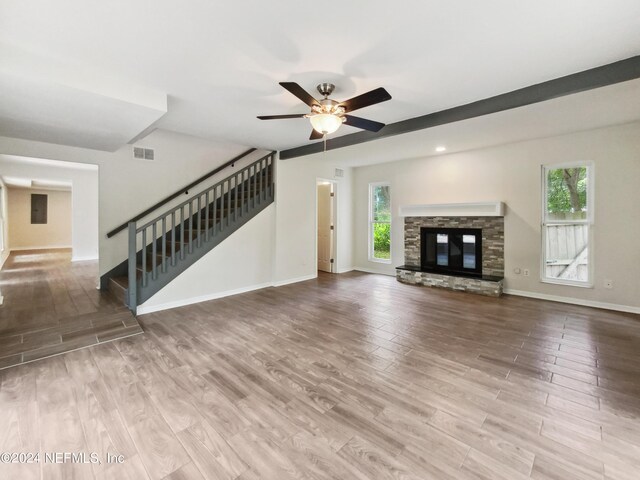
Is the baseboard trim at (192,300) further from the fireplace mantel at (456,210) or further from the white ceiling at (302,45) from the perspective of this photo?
the fireplace mantel at (456,210)

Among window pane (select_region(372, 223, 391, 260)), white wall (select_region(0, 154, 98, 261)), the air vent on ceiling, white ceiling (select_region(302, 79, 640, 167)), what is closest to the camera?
white ceiling (select_region(302, 79, 640, 167))

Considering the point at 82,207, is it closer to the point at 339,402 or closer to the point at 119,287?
the point at 119,287

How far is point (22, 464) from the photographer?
5.25ft

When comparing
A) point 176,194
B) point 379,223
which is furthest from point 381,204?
point 176,194

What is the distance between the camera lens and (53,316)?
12.1 ft

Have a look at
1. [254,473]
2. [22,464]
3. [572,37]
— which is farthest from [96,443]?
[572,37]

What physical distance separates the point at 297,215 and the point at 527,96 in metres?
4.21

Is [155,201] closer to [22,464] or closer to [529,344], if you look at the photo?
[22,464]

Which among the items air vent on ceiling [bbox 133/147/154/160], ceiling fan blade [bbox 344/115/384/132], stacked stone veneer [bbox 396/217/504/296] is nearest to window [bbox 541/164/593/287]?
stacked stone veneer [bbox 396/217/504/296]

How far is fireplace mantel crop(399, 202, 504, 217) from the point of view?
17.0 ft

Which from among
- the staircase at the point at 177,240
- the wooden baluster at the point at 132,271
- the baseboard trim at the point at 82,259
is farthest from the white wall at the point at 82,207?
the wooden baluster at the point at 132,271

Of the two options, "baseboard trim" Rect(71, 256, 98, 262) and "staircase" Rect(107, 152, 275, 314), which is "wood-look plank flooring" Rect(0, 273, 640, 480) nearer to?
"staircase" Rect(107, 152, 275, 314)

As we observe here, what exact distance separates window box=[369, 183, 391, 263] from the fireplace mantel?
69cm

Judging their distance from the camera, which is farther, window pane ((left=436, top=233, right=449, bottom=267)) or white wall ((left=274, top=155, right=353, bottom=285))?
window pane ((left=436, top=233, right=449, bottom=267))
